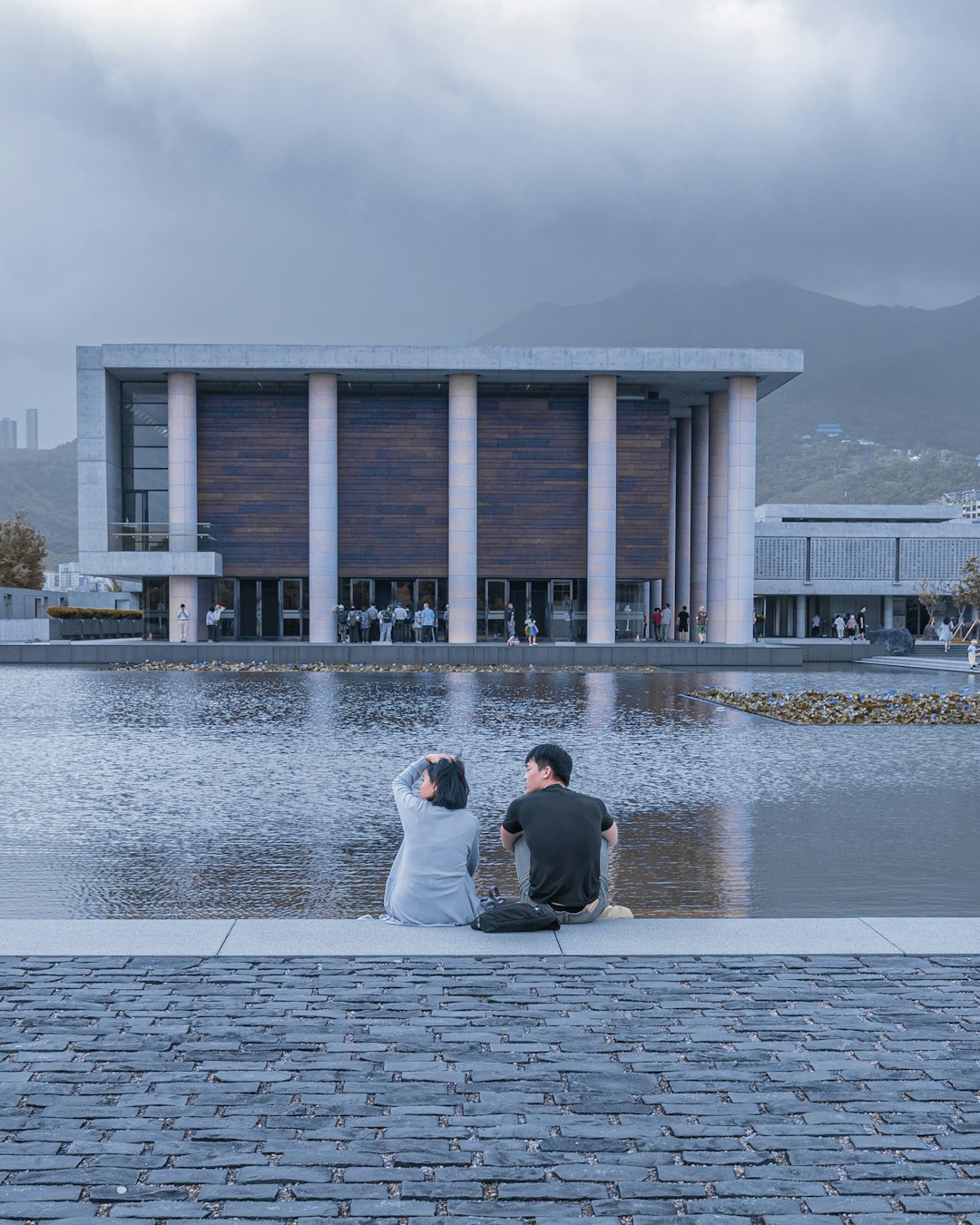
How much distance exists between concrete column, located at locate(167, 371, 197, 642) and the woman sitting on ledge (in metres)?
39.8

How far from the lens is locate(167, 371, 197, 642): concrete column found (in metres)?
44.4

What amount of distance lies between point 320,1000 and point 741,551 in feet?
142

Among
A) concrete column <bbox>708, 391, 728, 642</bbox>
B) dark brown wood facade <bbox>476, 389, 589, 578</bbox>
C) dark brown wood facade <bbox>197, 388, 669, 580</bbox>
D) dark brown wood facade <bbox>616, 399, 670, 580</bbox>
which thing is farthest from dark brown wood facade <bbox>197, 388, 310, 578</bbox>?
concrete column <bbox>708, 391, 728, 642</bbox>

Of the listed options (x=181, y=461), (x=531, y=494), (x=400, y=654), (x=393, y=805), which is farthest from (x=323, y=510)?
(x=393, y=805)

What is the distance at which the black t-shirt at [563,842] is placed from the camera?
238 inches

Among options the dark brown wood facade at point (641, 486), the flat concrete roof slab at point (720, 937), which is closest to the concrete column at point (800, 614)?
the dark brown wood facade at point (641, 486)

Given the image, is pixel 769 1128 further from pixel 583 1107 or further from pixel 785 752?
pixel 785 752

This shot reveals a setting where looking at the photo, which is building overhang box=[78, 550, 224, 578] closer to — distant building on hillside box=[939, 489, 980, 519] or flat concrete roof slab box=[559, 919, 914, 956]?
flat concrete roof slab box=[559, 919, 914, 956]

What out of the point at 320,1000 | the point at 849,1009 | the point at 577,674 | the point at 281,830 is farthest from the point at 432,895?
the point at 577,674

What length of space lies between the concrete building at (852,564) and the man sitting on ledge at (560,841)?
63561 mm

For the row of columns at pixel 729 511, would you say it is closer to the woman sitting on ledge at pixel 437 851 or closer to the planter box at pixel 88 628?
the planter box at pixel 88 628

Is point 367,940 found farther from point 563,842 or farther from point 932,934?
point 932,934

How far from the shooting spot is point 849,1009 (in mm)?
4816

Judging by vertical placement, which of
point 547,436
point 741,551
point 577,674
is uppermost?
point 547,436
